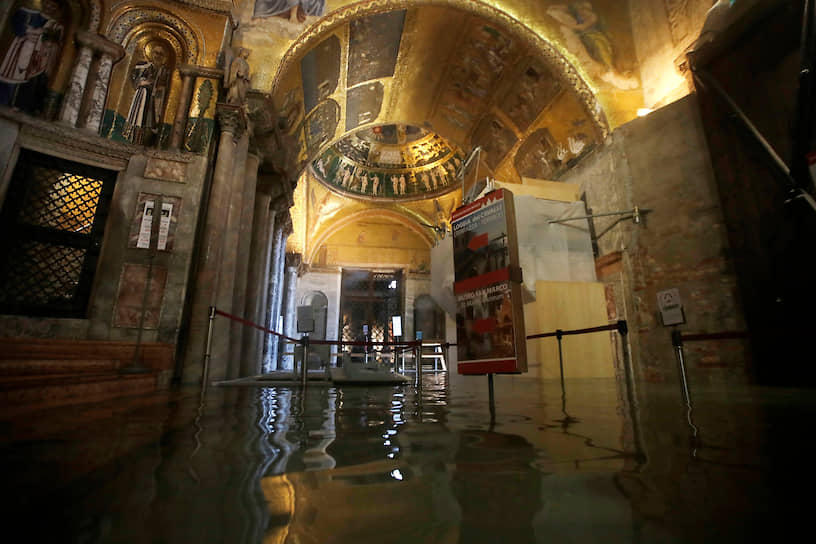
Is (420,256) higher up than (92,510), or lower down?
higher up

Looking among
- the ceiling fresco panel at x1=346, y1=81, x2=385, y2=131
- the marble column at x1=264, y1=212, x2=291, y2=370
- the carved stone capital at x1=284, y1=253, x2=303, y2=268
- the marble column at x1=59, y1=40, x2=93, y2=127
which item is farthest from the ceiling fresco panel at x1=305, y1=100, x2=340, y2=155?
the carved stone capital at x1=284, y1=253, x2=303, y2=268

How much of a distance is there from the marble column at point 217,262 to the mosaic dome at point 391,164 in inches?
404

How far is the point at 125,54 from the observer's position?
6.62m

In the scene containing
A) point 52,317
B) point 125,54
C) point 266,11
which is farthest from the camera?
point 266,11

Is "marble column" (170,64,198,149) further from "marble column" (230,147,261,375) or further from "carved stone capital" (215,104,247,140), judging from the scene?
"marble column" (230,147,261,375)

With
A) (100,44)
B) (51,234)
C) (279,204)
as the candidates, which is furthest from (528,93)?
(51,234)

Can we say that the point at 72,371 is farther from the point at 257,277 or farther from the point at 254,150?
the point at 254,150

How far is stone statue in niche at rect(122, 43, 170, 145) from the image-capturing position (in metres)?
6.46

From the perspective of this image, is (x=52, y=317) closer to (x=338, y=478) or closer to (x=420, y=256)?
(x=338, y=478)

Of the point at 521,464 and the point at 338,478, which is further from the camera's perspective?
the point at 521,464

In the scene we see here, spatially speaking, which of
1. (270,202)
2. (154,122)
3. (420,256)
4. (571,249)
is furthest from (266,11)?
(420,256)

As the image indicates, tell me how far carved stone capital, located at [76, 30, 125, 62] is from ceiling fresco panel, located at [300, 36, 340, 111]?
3438mm

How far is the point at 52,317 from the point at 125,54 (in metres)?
4.57

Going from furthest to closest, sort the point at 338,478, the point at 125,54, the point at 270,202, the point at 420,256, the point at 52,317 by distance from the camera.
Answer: the point at 420,256 < the point at 270,202 < the point at 125,54 < the point at 52,317 < the point at 338,478
